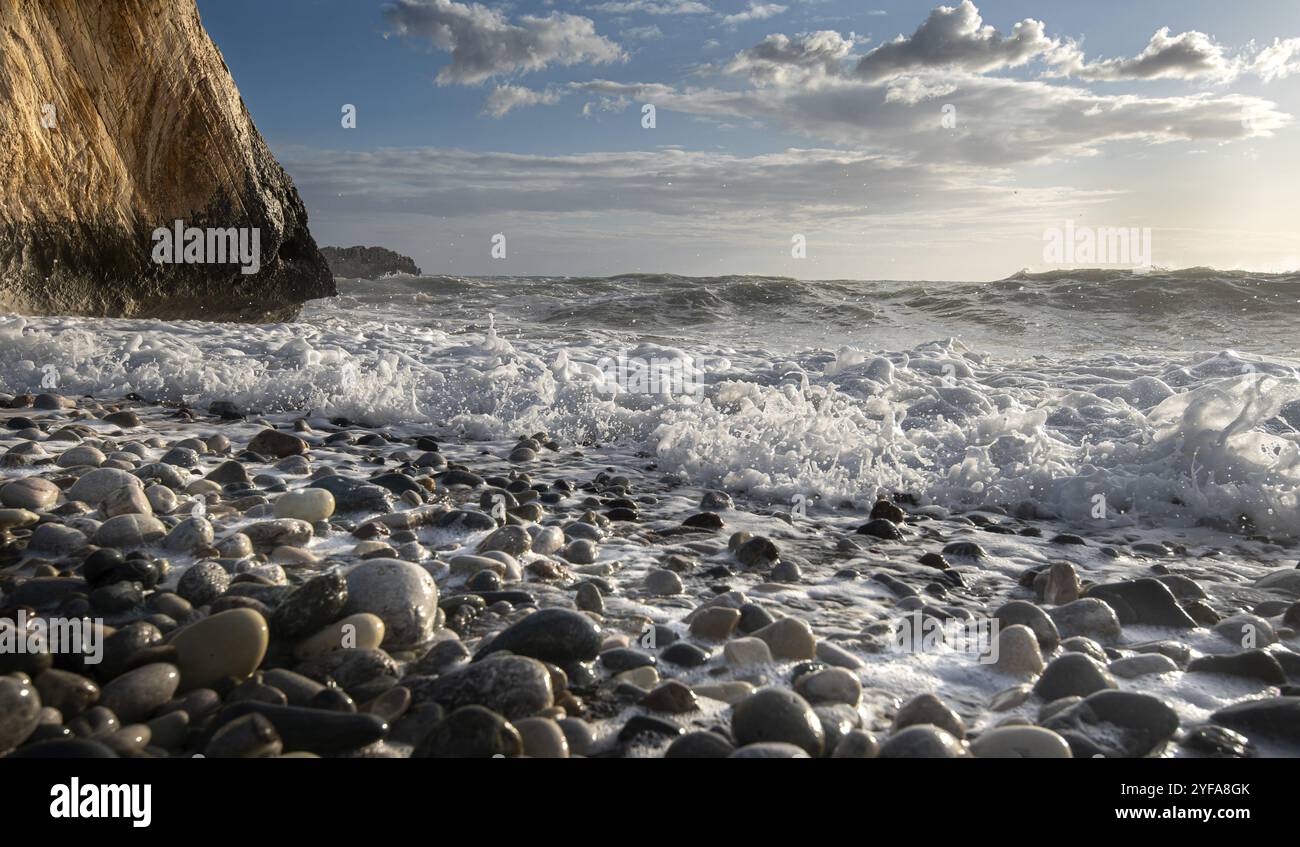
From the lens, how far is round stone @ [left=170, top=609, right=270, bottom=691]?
191cm

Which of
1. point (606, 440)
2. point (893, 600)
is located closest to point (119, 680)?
point (893, 600)

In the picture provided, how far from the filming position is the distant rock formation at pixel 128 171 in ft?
26.4

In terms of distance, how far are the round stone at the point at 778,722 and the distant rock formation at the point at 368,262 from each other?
99.7ft

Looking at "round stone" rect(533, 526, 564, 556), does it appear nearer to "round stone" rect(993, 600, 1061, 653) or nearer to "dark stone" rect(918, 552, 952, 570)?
"dark stone" rect(918, 552, 952, 570)

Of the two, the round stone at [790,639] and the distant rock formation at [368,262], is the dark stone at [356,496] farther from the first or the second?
the distant rock formation at [368,262]

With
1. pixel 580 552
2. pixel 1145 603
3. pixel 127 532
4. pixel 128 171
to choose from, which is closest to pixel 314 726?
pixel 580 552

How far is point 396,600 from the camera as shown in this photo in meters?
2.23

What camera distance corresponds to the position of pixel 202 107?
10086 millimetres

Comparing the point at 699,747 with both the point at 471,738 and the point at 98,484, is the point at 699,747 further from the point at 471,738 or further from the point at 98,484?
the point at 98,484

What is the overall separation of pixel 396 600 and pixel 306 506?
1.22m

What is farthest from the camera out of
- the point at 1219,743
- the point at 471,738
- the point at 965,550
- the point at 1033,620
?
the point at 965,550

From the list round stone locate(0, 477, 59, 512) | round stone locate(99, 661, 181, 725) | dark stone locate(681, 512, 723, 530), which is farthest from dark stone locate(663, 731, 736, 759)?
round stone locate(0, 477, 59, 512)

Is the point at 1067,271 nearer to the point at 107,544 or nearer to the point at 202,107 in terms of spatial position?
the point at 202,107
